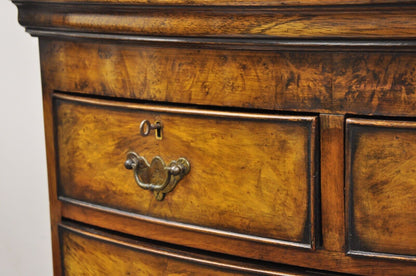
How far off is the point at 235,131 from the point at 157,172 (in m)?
0.14

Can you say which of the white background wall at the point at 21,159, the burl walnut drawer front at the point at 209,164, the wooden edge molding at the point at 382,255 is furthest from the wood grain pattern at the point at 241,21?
the white background wall at the point at 21,159

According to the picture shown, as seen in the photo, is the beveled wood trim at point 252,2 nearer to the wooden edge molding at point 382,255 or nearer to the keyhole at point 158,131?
the keyhole at point 158,131

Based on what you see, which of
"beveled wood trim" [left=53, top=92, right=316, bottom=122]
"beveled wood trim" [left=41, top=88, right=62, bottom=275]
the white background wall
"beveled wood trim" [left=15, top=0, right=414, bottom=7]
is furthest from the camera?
the white background wall

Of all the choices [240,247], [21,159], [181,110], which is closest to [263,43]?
[181,110]

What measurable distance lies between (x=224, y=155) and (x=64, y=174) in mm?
296

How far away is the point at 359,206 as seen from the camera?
0.80 m

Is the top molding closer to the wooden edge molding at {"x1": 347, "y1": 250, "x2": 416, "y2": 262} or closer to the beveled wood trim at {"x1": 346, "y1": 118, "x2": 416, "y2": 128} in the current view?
the beveled wood trim at {"x1": 346, "y1": 118, "x2": 416, "y2": 128}

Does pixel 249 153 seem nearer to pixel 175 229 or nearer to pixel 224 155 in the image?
pixel 224 155

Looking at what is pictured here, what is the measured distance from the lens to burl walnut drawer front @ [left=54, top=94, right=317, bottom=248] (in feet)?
2.70

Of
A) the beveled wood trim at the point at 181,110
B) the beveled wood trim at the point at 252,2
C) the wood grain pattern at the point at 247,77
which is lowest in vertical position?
the beveled wood trim at the point at 181,110

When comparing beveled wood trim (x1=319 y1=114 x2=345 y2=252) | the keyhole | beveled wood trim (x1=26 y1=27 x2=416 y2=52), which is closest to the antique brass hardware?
the keyhole

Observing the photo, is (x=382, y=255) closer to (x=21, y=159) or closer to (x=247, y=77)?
(x=247, y=77)

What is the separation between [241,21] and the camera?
79 cm

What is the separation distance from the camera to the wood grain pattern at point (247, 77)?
76 cm
